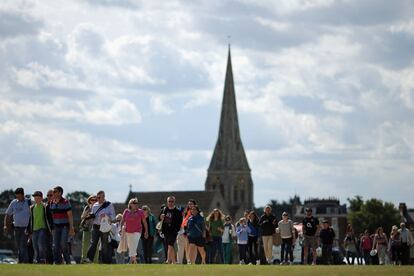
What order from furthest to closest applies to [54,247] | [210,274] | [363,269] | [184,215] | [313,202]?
1. [313,202]
2. [184,215]
3. [54,247]
4. [363,269]
5. [210,274]

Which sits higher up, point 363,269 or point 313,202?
point 313,202

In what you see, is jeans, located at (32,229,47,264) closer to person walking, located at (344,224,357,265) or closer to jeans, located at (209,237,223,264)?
jeans, located at (209,237,223,264)

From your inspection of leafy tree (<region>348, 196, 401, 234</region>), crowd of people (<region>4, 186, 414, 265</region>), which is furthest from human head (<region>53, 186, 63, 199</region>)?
leafy tree (<region>348, 196, 401, 234</region>)

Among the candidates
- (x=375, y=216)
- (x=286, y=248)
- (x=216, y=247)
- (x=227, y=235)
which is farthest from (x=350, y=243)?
(x=375, y=216)

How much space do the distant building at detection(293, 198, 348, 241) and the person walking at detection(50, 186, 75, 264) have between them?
136489 millimetres

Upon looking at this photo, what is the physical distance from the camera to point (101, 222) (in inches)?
1271

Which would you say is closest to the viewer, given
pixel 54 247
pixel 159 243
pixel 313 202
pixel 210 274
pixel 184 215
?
pixel 210 274

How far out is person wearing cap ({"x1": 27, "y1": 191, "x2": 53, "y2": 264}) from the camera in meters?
31.5

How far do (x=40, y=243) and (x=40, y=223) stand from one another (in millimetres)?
600

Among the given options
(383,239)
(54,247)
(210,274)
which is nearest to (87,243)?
(54,247)

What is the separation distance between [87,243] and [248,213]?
6.78m

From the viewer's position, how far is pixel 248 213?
3878cm

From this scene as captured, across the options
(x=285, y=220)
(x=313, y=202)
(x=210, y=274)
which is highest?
(x=313, y=202)

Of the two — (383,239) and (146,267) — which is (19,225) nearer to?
(146,267)
